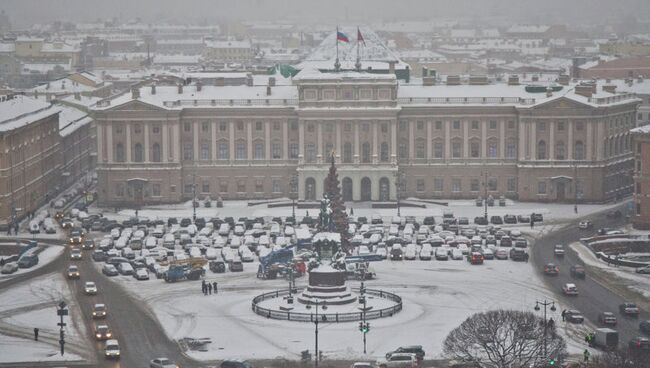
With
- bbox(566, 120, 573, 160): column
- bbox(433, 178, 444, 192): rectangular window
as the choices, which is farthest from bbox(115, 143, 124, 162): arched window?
bbox(566, 120, 573, 160): column

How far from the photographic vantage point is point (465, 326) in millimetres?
74188

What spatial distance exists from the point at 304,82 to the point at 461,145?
41.0 feet

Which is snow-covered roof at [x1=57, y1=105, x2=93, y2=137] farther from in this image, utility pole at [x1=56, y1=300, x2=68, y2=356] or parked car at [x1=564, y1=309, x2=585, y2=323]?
parked car at [x1=564, y1=309, x2=585, y2=323]

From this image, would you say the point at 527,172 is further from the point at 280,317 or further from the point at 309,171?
the point at 280,317

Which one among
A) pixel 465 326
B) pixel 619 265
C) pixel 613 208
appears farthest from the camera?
pixel 613 208

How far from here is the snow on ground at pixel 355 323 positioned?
78.4m

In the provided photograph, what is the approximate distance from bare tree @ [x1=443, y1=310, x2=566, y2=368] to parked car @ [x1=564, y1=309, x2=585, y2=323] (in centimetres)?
680

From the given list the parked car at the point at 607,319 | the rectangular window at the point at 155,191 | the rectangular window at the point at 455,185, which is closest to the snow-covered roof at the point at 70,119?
the rectangular window at the point at 155,191

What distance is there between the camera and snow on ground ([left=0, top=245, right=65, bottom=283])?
325 ft

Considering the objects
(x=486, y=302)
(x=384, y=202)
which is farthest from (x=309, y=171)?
(x=486, y=302)

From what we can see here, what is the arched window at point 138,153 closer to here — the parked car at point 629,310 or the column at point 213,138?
the column at point 213,138

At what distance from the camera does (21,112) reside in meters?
128

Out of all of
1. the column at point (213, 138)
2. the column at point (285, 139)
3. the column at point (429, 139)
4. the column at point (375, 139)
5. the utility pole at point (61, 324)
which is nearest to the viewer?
the utility pole at point (61, 324)

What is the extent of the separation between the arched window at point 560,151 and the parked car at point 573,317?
46.3m
